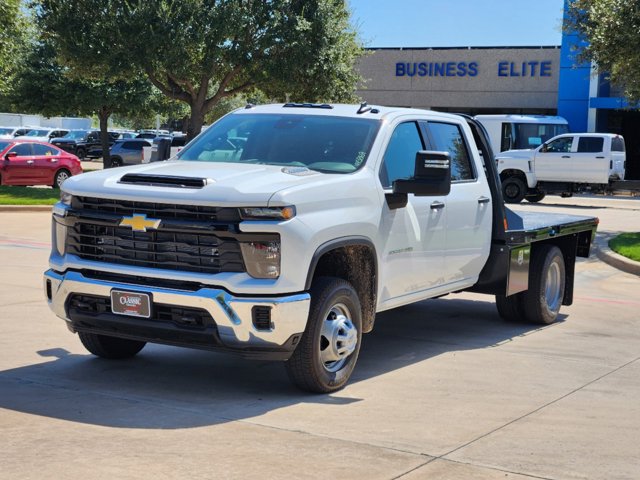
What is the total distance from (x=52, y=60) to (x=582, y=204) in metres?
25.8

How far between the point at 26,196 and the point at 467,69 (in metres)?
29.5

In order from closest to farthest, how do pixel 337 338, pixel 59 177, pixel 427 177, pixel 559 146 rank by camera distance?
pixel 337 338
pixel 427 177
pixel 59 177
pixel 559 146

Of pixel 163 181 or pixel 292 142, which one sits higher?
pixel 292 142

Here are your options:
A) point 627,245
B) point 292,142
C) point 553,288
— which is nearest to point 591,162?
point 627,245

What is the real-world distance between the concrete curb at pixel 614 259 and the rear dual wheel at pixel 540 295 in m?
4.83

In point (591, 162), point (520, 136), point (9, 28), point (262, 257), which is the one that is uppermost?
point (9, 28)

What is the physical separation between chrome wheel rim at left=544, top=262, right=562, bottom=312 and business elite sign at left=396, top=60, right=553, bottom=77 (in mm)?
38889

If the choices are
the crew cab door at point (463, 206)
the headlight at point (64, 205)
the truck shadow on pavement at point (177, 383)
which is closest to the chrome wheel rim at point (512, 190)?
the truck shadow on pavement at point (177, 383)

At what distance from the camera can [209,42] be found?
3222cm

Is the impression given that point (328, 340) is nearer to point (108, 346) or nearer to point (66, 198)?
point (108, 346)

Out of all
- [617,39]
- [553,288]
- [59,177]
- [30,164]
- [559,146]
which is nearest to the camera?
[553,288]

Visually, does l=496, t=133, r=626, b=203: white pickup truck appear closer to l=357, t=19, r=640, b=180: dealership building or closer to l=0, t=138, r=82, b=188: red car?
l=357, t=19, r=640, b=180: dealership building

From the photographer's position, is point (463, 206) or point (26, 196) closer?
point (463, 206)

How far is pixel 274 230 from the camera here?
253 inches
